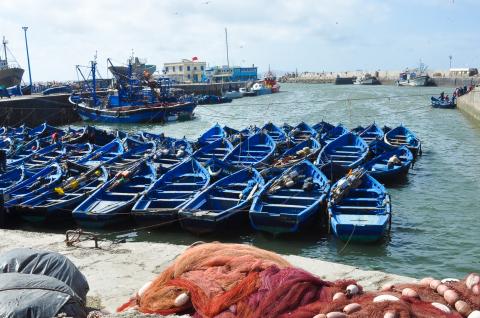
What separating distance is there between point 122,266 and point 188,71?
368ft

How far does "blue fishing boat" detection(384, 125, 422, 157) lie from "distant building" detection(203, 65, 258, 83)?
79049mm

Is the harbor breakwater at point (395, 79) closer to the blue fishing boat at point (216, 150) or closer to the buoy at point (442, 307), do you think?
the blue fishing boat at point (216, 150)

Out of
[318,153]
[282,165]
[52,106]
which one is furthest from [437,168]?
[52,106]

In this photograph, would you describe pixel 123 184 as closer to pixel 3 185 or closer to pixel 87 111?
pixel 3 185

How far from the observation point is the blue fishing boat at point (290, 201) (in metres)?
11.9

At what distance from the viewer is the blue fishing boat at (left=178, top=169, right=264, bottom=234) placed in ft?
39.3

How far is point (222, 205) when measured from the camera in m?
13.4

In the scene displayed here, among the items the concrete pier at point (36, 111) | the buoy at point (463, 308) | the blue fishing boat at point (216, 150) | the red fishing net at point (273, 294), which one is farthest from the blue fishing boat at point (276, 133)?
the concrete pier at point (36, 111)

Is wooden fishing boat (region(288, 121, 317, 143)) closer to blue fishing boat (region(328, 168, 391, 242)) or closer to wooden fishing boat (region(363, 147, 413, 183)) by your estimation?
wooden fishing boat (region(363, 147, 413, 183))

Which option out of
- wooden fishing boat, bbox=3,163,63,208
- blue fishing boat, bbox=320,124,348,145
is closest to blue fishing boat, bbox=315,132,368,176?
blue fishing boat, bbox=320,124,348,145

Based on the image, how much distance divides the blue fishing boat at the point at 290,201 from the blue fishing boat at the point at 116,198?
3897 millimetres

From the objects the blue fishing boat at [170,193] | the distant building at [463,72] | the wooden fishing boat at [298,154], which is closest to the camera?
the blue fishing boat at [170,193]

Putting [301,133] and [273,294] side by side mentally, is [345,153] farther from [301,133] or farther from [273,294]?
[273,294]

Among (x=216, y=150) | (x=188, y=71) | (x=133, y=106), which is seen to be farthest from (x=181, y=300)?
(x=188, y=71)
